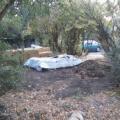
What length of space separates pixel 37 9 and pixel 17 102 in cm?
292

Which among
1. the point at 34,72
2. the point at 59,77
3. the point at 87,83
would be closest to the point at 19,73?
the point at 87,83

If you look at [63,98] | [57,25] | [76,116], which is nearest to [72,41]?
[57,25]

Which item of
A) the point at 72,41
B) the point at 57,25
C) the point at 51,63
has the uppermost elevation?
the point at 57,25

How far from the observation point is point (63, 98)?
26.1 ft

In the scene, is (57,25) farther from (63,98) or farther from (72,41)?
(63,98)

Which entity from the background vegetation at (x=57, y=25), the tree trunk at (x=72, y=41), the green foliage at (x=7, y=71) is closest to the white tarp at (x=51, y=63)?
the background vegetation at (x=57, y=25)

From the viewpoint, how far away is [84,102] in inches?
301

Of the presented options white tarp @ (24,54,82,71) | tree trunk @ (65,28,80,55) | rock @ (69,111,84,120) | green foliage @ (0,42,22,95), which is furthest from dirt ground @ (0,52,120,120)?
tree trunk @ (65,28,80,55)

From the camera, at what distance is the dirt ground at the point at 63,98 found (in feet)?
22.5

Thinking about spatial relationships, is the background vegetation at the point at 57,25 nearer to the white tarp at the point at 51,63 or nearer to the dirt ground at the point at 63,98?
the dirt ground at the point at 63,98

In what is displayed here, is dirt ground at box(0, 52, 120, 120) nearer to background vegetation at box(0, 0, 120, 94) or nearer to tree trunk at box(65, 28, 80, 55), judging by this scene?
background vegetation at box(0, 0, 120, 94)

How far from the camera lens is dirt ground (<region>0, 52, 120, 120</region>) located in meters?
6.85

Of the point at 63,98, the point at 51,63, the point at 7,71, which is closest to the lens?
the point at 7,71

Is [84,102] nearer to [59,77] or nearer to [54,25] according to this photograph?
[59,77]
